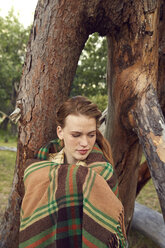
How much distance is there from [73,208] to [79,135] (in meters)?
0.55

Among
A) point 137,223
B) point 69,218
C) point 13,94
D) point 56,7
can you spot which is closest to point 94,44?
point 137,223

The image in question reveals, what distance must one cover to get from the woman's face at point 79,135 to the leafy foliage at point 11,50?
1913 cm

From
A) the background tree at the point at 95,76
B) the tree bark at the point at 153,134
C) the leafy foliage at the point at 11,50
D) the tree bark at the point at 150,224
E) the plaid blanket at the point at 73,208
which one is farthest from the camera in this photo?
the leafy foliage at the point at 11,50

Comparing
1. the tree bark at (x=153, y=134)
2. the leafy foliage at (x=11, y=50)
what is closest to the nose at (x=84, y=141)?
the tree bark at (x=153, y=134)

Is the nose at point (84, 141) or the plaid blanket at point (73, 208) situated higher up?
the nose at point (84, 141)

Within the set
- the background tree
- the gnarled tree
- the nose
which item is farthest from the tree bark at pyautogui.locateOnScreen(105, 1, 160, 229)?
the background tree

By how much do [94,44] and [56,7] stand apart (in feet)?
35.0

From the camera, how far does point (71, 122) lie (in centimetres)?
187

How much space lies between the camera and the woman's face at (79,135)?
6.01 ft

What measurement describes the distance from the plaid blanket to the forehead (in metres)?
0.26

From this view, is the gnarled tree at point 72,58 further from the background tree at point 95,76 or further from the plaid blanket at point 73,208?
the background tree at point 95,76

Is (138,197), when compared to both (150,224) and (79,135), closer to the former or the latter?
(150,224)

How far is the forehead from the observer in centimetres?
183

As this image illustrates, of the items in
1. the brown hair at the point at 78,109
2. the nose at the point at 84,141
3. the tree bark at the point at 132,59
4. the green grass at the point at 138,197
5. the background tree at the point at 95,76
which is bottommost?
the green grass at the point at 138,197
